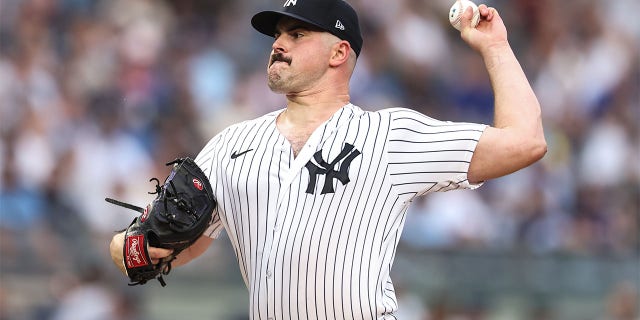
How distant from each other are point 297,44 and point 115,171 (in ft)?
18.3

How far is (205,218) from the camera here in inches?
169

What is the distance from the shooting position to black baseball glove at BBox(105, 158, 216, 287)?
4219 millimetres

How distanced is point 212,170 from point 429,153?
2.80ft

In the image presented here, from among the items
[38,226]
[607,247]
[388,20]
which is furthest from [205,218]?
[388,20]

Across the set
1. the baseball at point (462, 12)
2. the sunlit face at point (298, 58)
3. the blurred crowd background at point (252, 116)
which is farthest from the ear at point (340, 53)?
the blurred crowd background at point (252, 116)

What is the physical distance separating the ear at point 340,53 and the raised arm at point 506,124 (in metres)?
0.51

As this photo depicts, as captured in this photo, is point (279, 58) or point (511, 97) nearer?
point (511, 97)

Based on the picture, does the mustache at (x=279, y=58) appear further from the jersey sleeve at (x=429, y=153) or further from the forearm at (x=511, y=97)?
the forearm at (x=511, y=97)

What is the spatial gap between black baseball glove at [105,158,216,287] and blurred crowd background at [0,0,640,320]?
14.8 ft

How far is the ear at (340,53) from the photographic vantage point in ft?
14.7

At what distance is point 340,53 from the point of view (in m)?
4.51

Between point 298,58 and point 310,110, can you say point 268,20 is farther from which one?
point 310,110

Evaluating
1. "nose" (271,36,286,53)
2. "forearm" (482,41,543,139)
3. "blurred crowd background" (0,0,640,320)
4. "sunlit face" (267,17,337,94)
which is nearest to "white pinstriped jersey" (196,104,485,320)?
"forearm" (482,41,543,139)

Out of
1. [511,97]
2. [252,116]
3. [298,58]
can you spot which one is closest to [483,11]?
[511,97]
